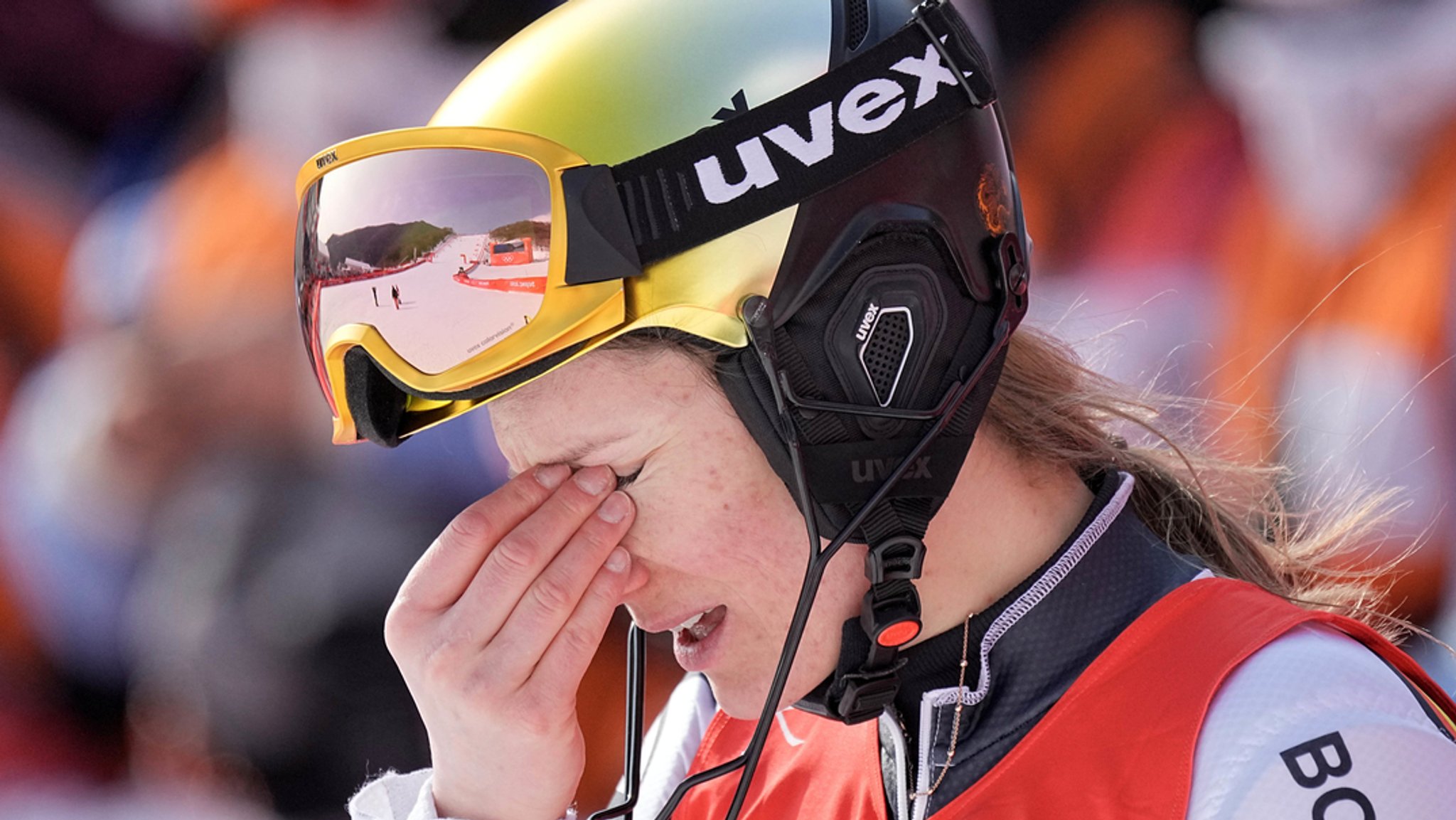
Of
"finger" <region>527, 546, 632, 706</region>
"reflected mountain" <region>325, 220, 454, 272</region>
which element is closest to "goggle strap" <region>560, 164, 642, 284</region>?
"reflected mountain" <region>325, 220, 454, 272</region>

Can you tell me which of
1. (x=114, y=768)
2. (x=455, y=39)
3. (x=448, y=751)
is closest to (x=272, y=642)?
(x=114, y=768)

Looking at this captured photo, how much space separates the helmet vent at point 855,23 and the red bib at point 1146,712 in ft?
2.37

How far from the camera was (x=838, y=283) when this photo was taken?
1.37 meters

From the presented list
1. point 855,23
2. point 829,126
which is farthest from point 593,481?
point 855,23

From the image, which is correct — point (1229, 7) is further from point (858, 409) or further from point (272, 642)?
point (272, 642)

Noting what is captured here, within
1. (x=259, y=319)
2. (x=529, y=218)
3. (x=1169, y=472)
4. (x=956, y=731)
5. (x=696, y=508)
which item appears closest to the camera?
(x=529, y=218)

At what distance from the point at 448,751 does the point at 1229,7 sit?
253 centimetres

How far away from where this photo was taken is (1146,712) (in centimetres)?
138

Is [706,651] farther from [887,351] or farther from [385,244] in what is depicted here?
[385,244]

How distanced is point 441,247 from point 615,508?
338 mm

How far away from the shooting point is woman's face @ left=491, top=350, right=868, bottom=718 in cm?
138

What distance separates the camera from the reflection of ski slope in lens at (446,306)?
Result: 131 centimetres

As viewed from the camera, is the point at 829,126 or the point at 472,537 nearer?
the point at 829,126

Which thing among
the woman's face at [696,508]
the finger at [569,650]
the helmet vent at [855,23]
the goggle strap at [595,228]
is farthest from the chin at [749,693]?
the helmet vent at [855,23]
